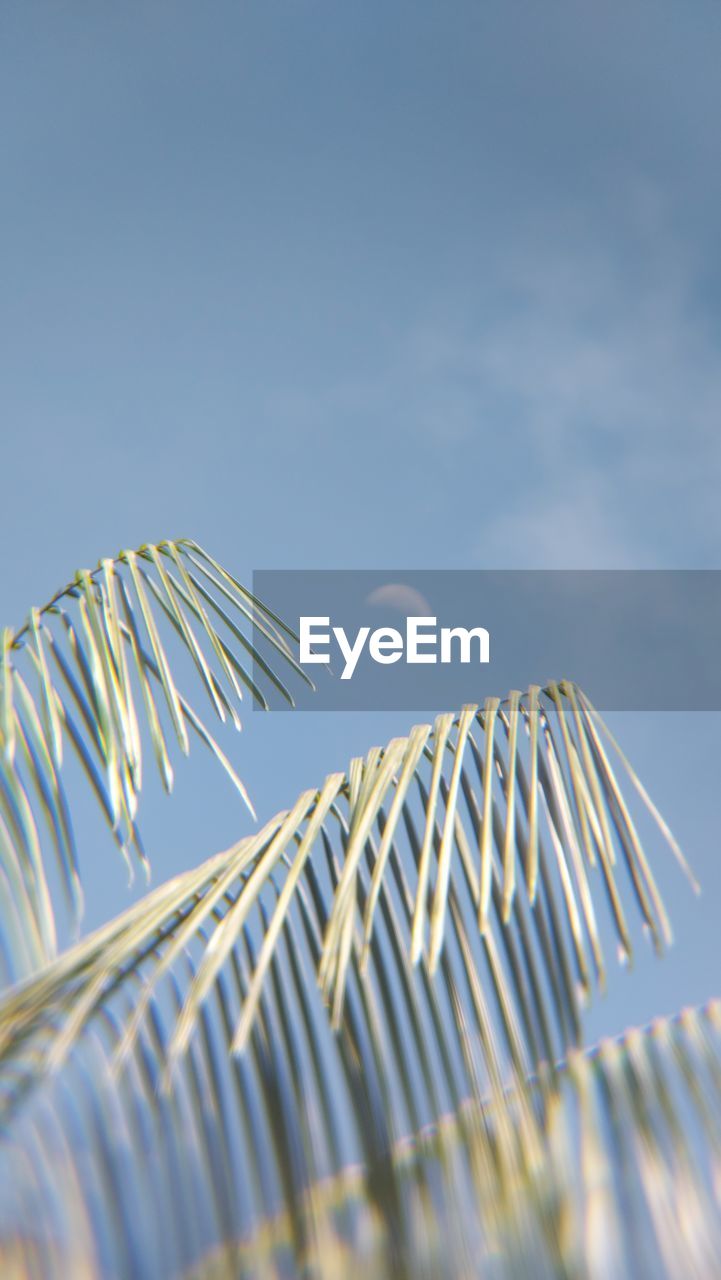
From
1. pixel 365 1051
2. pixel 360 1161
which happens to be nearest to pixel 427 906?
pixel 365 1051

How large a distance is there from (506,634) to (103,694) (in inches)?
335

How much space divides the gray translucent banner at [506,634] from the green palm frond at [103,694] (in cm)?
9

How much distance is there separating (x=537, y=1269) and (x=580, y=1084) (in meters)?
0.22

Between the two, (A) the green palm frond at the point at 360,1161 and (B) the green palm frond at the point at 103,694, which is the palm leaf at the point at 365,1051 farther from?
(B) the green palm frond at the point at 103,694

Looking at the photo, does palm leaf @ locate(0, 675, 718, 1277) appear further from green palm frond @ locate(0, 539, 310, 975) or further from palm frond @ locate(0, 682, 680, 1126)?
green palm frond @ locate(0, 539, 310, 975)

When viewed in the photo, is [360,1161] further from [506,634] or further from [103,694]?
[506,634]

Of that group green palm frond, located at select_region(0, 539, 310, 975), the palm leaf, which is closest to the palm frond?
the palm leaf

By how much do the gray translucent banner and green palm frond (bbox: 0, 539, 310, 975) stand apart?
3.7 inches

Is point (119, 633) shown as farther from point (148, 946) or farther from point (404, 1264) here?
point (404, 1264)

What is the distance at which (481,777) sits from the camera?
1511 mm

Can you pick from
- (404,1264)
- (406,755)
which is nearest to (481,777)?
(406,755)

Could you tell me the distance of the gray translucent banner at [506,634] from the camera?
2754 mm

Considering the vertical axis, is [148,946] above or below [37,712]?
below

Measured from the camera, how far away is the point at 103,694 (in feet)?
6.29
